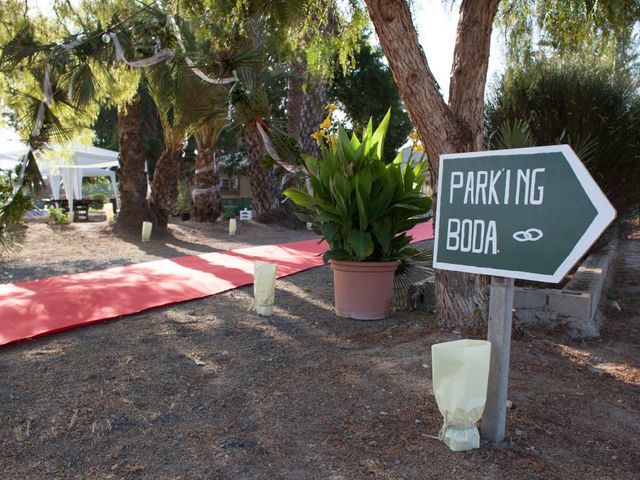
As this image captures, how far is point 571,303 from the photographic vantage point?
16.6ft

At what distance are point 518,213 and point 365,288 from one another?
Answer: 3069 mm

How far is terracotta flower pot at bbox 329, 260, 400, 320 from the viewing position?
5270 mm

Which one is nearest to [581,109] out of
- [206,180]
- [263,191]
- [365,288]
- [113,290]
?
[365,288]

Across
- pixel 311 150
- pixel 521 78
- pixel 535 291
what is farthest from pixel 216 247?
pixel 535 291

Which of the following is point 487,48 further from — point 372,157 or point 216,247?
point 216,247

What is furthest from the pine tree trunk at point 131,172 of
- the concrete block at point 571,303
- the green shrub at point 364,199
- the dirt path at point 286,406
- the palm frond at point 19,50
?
the concrete block at point 571,303

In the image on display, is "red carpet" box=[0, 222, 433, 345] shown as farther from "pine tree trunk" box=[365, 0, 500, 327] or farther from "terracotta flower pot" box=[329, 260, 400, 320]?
"pine tree trunk" box=[365, 0, 500, 327]

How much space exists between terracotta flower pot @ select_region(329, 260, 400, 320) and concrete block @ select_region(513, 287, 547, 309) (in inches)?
48.2

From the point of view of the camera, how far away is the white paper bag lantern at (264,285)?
209 inches

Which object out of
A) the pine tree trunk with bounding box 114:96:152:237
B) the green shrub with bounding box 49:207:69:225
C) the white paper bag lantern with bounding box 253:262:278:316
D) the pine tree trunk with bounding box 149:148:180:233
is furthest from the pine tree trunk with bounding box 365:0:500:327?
the green shrub with bounding box 49:207:69:225

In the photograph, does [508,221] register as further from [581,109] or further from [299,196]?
[581,109]

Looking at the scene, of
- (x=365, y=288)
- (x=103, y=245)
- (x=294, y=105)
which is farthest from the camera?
(x=294, y=105)

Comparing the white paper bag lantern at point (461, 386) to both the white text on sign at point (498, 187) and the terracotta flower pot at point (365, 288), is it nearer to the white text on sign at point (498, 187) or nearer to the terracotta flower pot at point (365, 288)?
the white text on sign at point (498, 187)

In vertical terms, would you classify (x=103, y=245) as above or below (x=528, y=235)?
below
